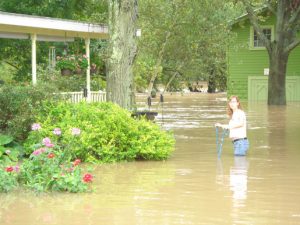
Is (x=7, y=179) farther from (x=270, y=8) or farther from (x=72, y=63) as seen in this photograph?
(x=270, y=8)

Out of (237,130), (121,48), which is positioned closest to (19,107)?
(121,48)

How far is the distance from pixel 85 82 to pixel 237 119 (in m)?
6.33

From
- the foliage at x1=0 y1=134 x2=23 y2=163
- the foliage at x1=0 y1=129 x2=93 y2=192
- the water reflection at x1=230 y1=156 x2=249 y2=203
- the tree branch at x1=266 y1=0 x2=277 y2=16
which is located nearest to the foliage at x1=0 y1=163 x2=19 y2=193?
the foliage at x1=0 y1=129 x2=93 y2=192

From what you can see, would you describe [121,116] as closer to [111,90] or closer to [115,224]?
[111,90]

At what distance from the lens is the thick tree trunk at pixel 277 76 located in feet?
114

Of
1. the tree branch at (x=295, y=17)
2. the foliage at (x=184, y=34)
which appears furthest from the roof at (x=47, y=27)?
the tree branch at (x=295, y=17)

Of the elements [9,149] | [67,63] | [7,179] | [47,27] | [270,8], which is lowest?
[7,179]

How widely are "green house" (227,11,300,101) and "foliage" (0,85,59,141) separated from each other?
27.9m

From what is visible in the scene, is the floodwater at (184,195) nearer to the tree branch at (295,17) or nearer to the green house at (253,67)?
the tree branch at (295,17)

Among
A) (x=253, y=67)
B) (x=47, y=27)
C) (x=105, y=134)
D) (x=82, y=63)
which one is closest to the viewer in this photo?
(x=105, y=134)

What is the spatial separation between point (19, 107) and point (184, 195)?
473cm

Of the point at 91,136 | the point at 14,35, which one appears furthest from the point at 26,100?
the point at 14,35

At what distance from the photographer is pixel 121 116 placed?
12766mm

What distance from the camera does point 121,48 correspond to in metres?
15.6
